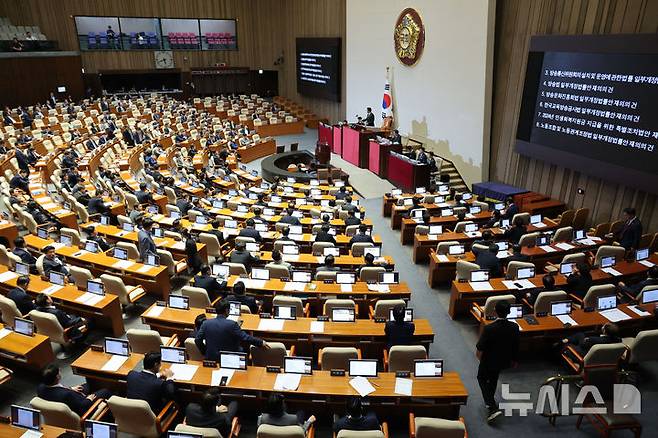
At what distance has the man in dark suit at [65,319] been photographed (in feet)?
22.6

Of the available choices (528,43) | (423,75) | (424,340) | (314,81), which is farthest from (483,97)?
(314,81)

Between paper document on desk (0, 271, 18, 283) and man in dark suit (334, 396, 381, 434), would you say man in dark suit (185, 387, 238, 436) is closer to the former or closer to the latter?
man in dark suit (334, 396, 381, 434)

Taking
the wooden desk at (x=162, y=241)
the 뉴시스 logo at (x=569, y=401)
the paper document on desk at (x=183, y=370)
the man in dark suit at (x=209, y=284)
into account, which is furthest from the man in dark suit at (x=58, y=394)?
the 뉴시스 logo at (x=569, y=401)

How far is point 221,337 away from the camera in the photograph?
5785mm

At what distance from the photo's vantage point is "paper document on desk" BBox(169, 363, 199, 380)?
5438mm

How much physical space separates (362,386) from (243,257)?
13.0 ft

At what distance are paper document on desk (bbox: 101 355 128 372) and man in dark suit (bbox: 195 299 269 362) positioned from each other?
2.97 ft

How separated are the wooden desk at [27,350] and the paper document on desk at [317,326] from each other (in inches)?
142

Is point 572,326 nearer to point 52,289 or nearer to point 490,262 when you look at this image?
point 490,262

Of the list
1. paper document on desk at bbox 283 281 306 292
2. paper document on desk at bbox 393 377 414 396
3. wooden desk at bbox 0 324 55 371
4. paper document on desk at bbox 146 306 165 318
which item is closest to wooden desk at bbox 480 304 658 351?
paper document on desk at bbox 393 377 414 396

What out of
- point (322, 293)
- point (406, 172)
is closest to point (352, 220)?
point (322, 293)

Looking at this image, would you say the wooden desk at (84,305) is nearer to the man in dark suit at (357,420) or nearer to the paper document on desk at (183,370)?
the paper document on desk at (183,370)

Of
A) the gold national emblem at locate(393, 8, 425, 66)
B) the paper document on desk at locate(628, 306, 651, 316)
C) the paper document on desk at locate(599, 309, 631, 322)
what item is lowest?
the paper document on desk at locate(599, 309, 631, 322)

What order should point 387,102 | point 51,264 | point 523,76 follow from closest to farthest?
point 51,264
point 523,76
point 387,102
